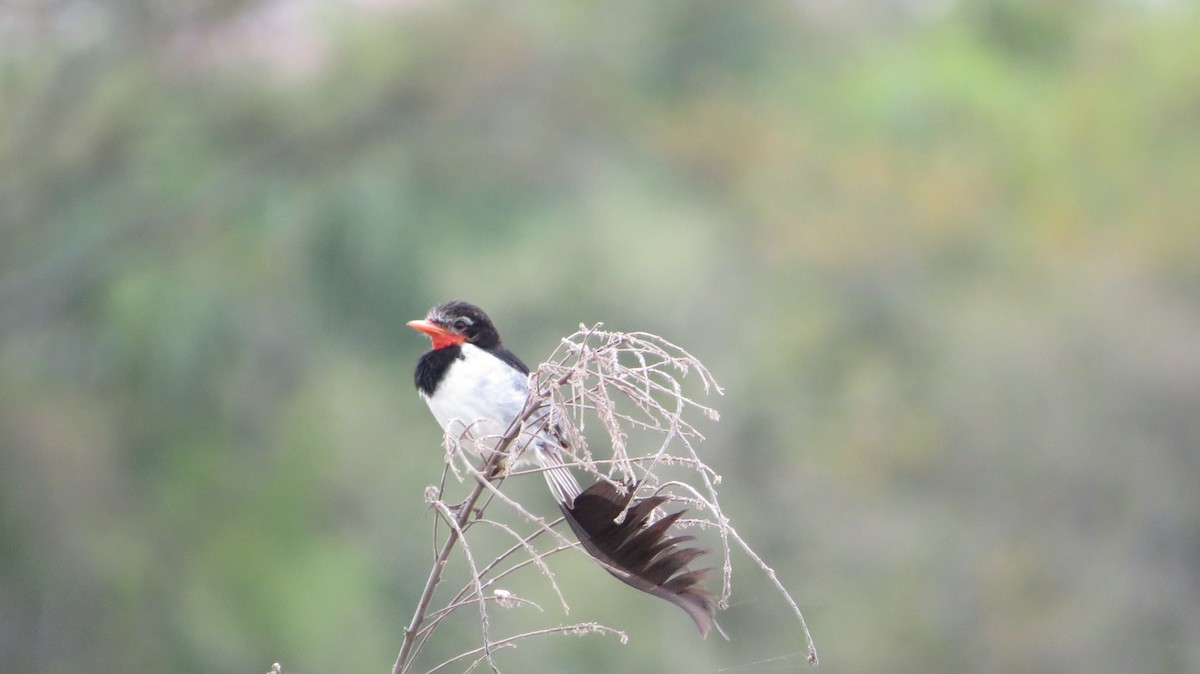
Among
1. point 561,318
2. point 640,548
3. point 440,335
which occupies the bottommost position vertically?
point 561,318

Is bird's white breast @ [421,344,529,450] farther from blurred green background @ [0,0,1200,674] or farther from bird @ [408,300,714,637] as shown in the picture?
blurred green background @ [0,0,1200,674]

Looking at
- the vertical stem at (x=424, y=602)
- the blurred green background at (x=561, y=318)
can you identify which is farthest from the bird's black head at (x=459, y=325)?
the blurred green background at (x=561, y=318)

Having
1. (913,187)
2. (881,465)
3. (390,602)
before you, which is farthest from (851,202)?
(390,602)

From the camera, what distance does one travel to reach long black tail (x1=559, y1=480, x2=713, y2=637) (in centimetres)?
190

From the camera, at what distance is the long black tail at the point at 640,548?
190 cm

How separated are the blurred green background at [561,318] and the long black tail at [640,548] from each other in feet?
23.0

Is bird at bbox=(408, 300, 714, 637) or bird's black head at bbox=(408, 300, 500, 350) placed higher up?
bird's black head at bbox=(408, 300, 500, 350)

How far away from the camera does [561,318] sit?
1495 cm

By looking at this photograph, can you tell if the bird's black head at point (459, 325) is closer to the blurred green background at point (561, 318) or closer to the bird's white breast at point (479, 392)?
the bird's white breast at point (479, 392)

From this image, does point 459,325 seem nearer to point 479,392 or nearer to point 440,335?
point 440,335

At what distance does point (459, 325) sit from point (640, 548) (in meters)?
1.47

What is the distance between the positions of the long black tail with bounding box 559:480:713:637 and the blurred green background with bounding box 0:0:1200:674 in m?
7.01

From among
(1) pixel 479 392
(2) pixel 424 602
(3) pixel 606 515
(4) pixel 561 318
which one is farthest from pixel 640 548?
(4) pixel 561 318

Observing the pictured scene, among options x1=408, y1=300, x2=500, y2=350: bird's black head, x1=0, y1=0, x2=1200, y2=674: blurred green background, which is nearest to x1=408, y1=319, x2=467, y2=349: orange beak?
x1=408, y1=300, x2=500, y2=350: bird's black head
